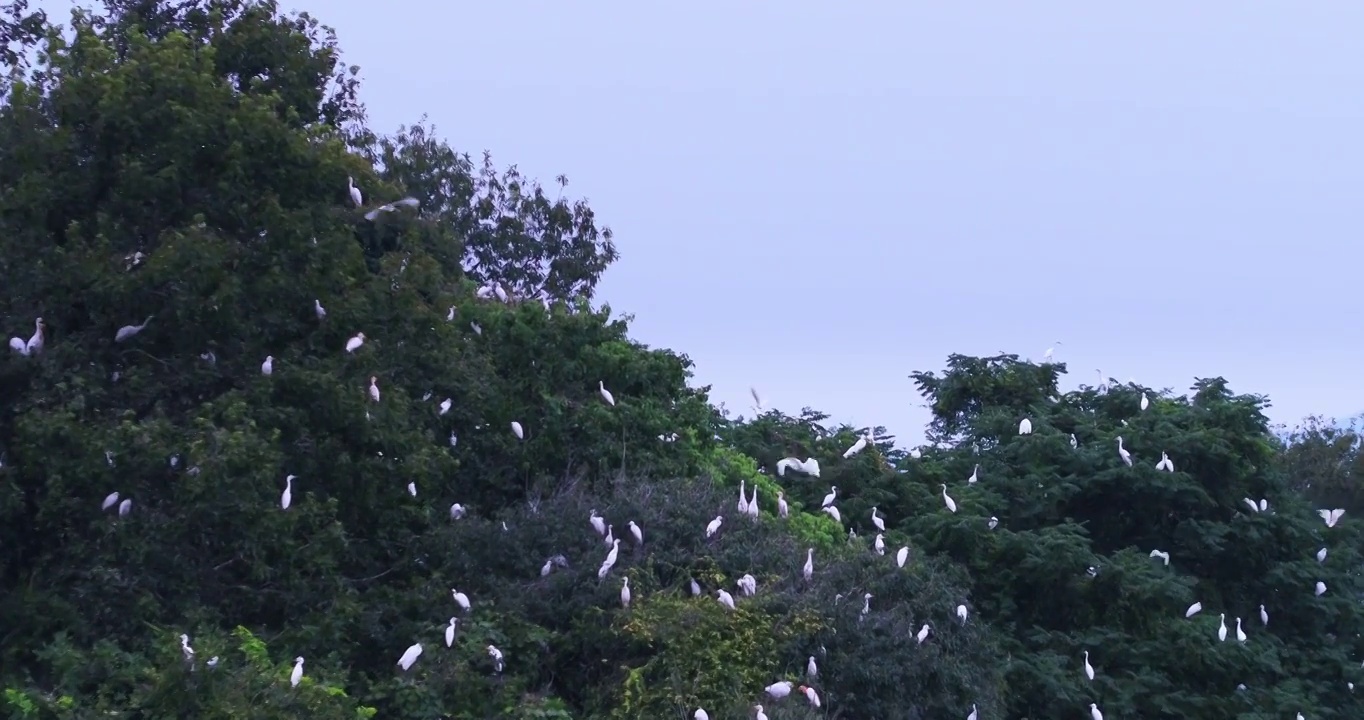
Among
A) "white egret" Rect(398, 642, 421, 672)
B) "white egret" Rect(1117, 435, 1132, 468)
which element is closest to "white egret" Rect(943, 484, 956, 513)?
"white egret" Rect(1117, 435, 1132, 468)

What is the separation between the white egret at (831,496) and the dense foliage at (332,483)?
0.72 metres

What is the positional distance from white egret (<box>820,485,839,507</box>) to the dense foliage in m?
0.72

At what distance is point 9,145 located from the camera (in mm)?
10234

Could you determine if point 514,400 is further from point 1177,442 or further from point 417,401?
point 1177,442

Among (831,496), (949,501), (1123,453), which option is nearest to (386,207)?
(831,496)

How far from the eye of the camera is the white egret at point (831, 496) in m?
14.8

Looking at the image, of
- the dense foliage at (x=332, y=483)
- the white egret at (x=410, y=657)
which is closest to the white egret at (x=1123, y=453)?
the dense foliage at (x=332, y=483)

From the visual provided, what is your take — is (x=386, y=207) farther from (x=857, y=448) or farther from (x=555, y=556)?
(x=857, y=448)

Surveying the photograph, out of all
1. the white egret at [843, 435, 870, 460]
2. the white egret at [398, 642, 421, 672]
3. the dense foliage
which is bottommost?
the white egret at [398, 642, 421, 672]

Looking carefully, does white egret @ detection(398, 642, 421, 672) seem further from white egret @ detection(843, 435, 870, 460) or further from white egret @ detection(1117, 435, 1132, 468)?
white egret @ detection(1117, 435, 1132, 468)

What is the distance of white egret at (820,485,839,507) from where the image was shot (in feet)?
48.6

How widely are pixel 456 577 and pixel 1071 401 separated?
9663 millimetres

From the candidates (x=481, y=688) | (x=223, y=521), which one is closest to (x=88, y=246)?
(x=223, y=521)

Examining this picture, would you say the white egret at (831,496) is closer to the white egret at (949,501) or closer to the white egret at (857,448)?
the white egret at (857,448)
